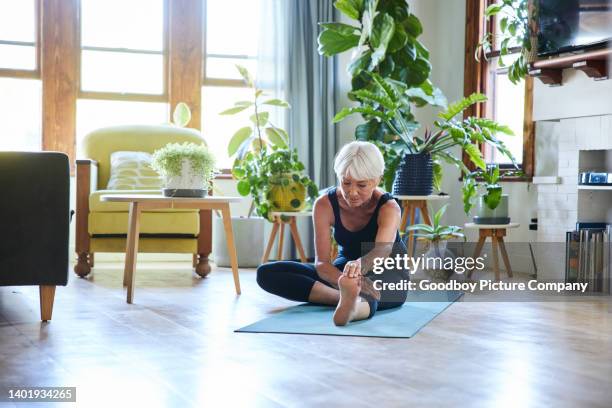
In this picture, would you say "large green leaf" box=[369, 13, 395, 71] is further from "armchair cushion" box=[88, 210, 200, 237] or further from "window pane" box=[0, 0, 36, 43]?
"window pane" box=[0, 0, 36, 43]

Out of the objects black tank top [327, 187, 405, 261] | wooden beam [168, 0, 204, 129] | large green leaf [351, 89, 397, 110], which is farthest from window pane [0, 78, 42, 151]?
black tank top [327, 187, 405, 261]

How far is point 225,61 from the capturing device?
673 cm

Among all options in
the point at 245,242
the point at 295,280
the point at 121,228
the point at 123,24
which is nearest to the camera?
the point at 295,280

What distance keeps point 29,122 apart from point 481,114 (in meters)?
3.27

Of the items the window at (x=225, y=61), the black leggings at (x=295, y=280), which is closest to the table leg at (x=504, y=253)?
the black leggings at (x=295, y=280)

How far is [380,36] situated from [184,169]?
1.87 meters

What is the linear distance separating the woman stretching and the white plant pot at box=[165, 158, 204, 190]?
2.59 feet

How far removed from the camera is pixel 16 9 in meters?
6.20

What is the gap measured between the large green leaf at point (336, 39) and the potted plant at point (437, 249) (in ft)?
5.03

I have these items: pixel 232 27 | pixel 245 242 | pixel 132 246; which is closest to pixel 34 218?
pixel 132 246

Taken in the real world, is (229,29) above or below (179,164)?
above

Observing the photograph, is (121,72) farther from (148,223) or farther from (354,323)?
(354,323)

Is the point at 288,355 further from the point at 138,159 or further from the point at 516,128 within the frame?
the point at 516,128

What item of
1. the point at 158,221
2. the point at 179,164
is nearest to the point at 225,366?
the point at 179,164
